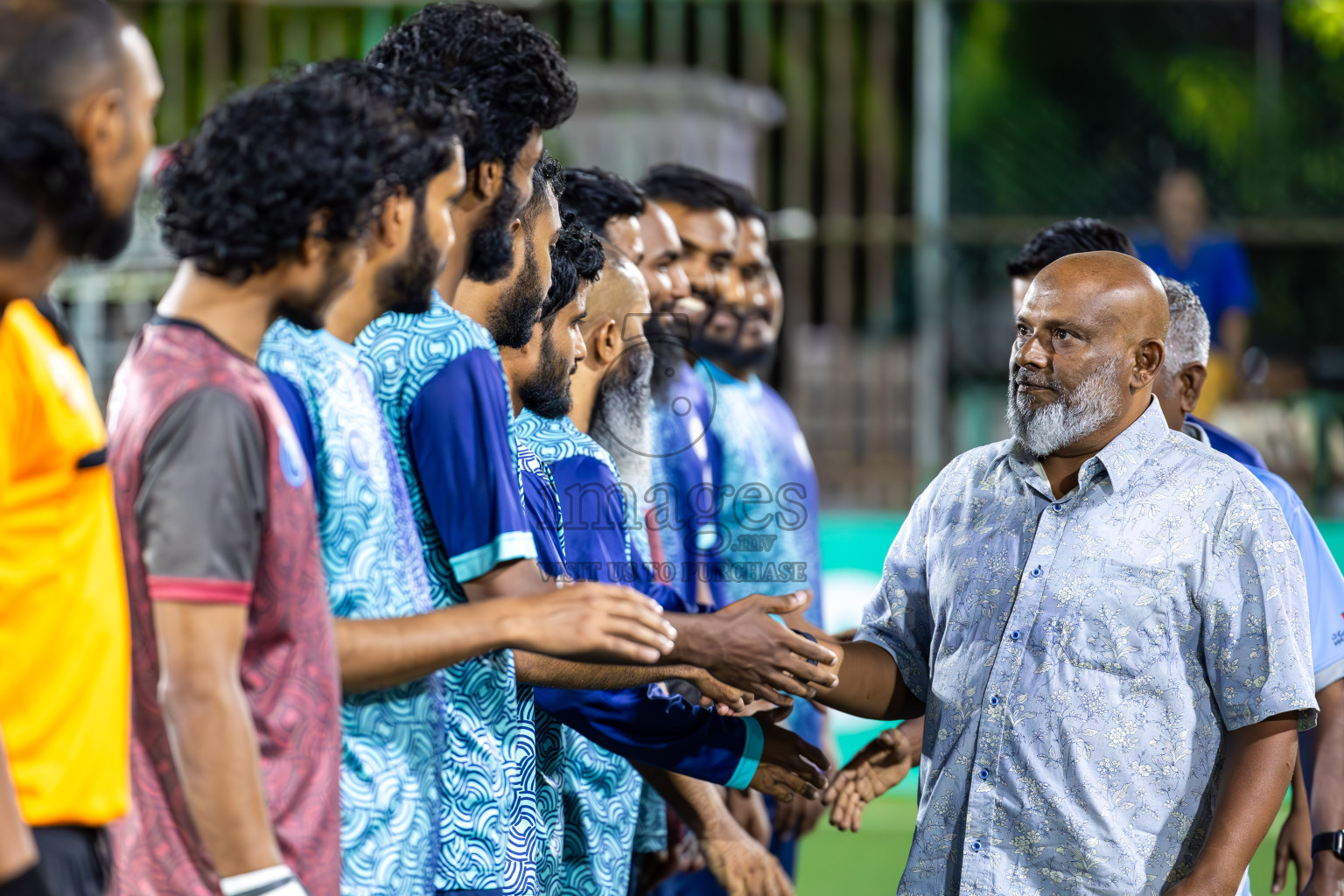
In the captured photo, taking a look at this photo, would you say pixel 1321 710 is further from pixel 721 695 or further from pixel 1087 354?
pixel 721 695

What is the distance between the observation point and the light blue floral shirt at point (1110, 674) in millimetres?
2727

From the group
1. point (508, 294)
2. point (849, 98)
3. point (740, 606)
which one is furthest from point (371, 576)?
point (849, 98)

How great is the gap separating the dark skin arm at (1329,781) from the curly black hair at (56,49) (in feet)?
9.58

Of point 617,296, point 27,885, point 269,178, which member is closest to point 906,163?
point 617,296

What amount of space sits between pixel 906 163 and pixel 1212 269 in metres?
2.80

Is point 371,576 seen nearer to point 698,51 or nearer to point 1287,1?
point 698,51

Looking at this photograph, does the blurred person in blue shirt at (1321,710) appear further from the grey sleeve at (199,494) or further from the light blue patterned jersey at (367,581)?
the grey sleeve at (199,494)

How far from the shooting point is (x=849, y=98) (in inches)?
349

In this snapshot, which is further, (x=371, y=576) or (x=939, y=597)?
(x=939, y=597)

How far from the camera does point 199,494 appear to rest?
5.72ft

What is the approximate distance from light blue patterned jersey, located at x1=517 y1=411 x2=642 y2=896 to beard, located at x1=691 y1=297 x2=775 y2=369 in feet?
6.22

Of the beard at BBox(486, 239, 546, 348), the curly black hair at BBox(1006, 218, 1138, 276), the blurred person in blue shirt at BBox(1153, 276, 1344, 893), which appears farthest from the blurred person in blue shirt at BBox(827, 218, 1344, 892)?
the beard at BBox(486, 239, 546, 348)

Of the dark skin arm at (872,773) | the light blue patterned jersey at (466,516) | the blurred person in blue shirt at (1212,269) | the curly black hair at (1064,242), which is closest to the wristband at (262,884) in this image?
the light blue patterned jersey at (466,516)

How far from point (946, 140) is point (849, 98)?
1.00m
